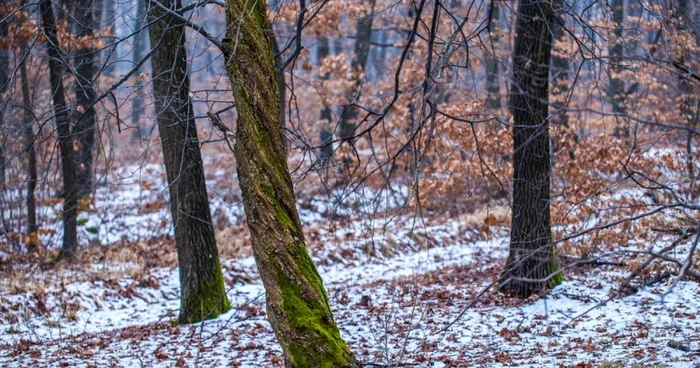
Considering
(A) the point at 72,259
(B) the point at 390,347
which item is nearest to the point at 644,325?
(B) the point at 390,347

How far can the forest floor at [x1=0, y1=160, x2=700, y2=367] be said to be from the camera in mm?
6234

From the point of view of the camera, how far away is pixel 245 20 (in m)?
5.13

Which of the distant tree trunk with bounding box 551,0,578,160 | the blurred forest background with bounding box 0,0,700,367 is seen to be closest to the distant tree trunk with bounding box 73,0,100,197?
the blurred forest background with bounding box 0,0,700,367

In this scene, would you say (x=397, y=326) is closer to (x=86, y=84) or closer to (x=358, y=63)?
(x=86, y=84)

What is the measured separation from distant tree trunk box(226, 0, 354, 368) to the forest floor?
17.6 inches

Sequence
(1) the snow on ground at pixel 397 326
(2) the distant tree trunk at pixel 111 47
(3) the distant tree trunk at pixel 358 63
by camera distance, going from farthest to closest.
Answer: (3) the distant tree trunk at pixel 358 63 < (1) the snow on ground at pixel 397 326 < (2) the distant tree trunk at pixel 111 47

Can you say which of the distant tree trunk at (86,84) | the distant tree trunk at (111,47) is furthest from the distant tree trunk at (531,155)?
the distant tree trunk at (86,84)

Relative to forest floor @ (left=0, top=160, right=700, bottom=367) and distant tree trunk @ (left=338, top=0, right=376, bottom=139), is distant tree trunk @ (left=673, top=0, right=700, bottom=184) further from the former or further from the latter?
distant tree trunk @ (left=338, top=0, right=376, bottom=139)

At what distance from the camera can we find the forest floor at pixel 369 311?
6234 mm

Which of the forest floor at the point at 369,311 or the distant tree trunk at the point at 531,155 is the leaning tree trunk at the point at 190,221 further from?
the distant tree trunk at the point at 531,155

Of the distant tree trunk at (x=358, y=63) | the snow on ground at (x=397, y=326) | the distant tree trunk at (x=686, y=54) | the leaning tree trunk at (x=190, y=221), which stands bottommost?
the snow on ground at (x=397, y=326)

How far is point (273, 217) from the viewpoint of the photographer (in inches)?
198

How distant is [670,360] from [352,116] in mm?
16215

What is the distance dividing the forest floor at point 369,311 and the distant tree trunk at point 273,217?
17.6 inches
